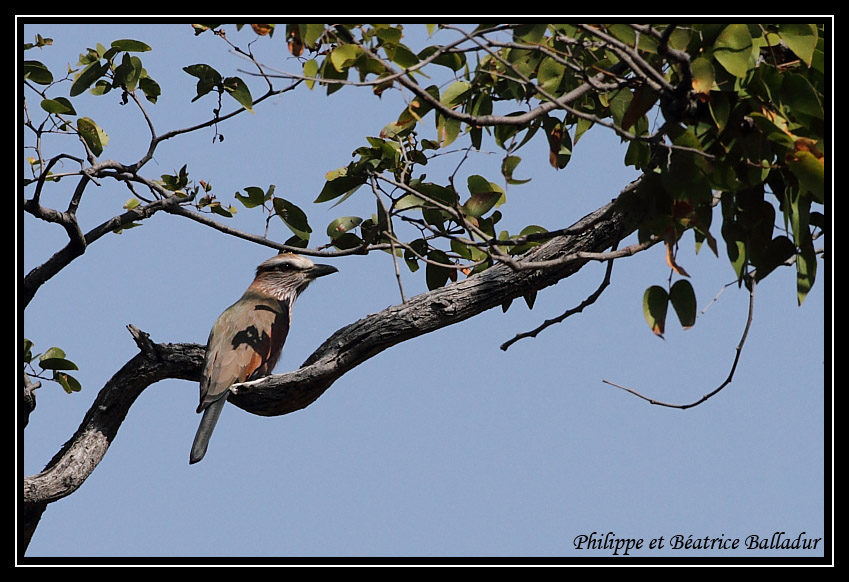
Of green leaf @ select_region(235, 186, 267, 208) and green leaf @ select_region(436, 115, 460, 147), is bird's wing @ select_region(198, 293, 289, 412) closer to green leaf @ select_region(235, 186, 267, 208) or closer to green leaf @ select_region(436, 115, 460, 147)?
green leaf @ select_region(235, 186, 267, 208)

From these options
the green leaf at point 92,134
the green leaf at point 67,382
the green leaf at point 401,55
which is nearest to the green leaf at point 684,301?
the green leaf at point 401,55

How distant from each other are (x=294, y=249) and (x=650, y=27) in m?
1.74

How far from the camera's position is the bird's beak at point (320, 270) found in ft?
18.9

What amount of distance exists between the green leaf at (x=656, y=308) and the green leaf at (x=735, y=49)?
74 centimetres

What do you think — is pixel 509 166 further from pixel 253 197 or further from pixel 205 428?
pixel 205 428

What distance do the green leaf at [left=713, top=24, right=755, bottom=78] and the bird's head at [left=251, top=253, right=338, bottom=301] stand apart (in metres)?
3.71

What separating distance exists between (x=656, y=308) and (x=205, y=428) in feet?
8.64

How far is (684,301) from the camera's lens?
108 inches

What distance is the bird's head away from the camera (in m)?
5.80

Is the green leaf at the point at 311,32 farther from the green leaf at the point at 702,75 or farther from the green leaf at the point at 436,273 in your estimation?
the green leaf at the point at 436,273

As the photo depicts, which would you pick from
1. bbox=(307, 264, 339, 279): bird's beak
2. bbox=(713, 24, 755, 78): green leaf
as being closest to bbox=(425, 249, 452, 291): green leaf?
bbox=(713, 24, 755, 78): green leaf

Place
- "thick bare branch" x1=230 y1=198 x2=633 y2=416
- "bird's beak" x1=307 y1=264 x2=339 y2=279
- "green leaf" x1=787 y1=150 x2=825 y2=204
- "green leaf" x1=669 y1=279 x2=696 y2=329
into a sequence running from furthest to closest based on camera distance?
"bird's beak" x1=307 y1=264 x2=339 y2=279, "thick bare branch" x1=230 y1=198 x2=633 y2=416, "green leaf" x1=669 y1=279 x2=696 y2=329, "green leaf" x1=787 y1=150 x2=825 y2=204

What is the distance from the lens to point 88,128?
12.6 feet
